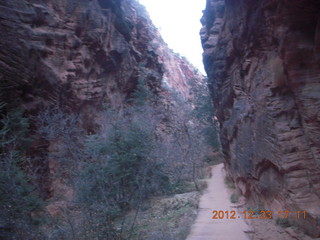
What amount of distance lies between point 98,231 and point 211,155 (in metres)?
23.1

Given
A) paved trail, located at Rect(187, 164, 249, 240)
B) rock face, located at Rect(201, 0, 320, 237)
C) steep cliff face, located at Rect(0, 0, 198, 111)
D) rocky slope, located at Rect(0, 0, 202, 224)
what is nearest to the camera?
rock face, located at Rect(201, 0, 320, 237)

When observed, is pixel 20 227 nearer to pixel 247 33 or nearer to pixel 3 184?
pixel 3 184

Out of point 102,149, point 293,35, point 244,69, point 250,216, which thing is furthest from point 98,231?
point 244,69

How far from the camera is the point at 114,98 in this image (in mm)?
17844

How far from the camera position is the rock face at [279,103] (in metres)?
6.36

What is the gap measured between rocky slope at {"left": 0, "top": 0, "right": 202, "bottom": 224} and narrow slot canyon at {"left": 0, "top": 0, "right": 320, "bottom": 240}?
0.20ft
